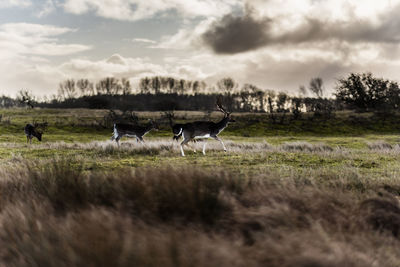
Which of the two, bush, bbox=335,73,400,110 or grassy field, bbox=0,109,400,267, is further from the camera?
bush, bbox=335,73,400,110

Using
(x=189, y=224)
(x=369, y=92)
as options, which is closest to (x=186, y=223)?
(x=189, y=224)

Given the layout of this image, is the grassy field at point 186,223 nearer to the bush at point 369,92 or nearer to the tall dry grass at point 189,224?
the tall dry grass at point 189,224

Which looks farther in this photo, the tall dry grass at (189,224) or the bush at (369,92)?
the bush at (369,92)

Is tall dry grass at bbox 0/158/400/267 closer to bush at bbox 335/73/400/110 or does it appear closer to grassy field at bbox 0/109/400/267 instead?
grassy field at bbox 0/109/400/267

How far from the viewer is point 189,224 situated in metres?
3.00

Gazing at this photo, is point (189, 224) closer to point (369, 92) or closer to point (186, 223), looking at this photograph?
point (186, 223)

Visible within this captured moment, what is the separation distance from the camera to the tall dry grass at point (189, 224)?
7.76ft

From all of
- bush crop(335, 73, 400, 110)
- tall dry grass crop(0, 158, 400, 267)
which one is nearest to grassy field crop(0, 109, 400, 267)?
tall dry grass crop(0, 158, 400, 267)

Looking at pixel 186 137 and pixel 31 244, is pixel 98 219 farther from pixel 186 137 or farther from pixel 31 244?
pixel 186 137

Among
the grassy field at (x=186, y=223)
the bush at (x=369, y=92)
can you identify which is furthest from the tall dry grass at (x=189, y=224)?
the bush at (x=369, y=92)

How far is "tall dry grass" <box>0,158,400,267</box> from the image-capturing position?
7.76 ft

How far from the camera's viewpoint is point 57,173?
4746 mm

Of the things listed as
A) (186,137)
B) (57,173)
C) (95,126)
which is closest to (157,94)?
(95,126)

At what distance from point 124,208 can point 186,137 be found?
1209 centimetres
